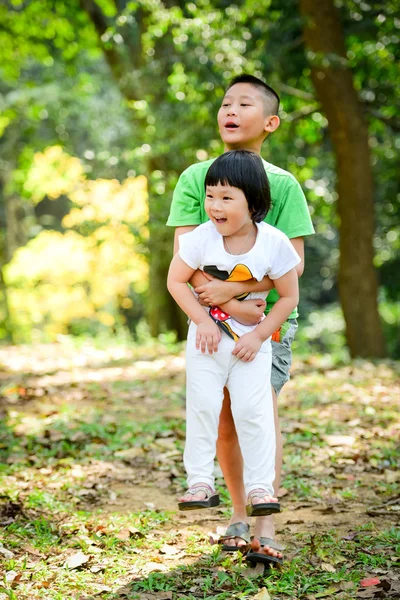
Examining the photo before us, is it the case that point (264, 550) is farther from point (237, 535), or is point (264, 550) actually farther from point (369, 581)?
point (369, 581)

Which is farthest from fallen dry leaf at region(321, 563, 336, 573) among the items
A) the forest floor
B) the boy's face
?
the boy's face

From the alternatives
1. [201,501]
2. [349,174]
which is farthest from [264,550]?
[349,174]

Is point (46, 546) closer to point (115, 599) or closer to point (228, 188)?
point (115, 599)

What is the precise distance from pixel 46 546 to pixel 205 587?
32.6 inches

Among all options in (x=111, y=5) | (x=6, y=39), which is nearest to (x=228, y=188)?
(x=111, y=5)

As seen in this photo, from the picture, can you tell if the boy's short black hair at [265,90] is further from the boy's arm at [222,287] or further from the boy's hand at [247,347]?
the boy's hand at [247,347]

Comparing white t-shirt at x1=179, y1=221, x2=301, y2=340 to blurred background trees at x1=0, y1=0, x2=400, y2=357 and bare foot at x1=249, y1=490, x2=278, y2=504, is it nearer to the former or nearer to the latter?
bare foot at x1=249, y1=490, x2=278, y2=504

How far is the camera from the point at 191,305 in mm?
3170

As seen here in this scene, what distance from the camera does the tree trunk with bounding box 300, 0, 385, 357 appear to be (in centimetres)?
965

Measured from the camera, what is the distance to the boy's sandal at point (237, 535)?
346 cm

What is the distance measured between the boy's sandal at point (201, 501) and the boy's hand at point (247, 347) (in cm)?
53

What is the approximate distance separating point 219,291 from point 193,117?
7.86 metres

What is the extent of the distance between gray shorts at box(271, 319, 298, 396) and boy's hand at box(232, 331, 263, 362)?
30 centimetres

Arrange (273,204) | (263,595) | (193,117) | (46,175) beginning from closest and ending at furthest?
(263,595), (273,204), (193,117), (46,175)
